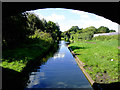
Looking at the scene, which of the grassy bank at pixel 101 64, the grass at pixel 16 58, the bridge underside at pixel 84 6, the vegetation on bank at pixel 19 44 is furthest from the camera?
the vegetation on bank at pixel 19 44

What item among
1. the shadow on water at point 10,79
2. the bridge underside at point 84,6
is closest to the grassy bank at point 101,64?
the bridge underside at point 84,6

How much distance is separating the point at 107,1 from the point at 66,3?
1115 millimetres

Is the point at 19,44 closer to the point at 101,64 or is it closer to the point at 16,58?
the point at 16,58

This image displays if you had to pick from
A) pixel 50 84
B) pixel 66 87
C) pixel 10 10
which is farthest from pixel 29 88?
pixel 10 10

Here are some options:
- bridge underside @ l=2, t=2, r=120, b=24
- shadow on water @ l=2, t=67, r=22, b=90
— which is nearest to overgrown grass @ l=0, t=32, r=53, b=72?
shadow on water @ l=2, t=67, r=22, b=90

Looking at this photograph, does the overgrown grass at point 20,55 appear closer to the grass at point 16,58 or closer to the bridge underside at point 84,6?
the grass at point 16,58

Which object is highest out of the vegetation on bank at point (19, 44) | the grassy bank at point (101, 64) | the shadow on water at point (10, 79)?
the vegetation on bank at point (19, 44)

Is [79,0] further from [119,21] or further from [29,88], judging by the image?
[29,88]

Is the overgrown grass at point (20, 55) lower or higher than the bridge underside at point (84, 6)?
lower

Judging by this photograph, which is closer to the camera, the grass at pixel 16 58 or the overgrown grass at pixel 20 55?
the grass at pixel 16 58

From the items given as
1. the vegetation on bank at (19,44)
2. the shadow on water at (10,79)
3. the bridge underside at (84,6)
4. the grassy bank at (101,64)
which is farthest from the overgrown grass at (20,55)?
the bridge underside at (84,6)

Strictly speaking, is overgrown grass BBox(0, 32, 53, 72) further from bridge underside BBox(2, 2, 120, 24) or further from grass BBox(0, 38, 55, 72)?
bridge underside BBox(2, 2, 120, 24)

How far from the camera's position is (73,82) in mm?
8211

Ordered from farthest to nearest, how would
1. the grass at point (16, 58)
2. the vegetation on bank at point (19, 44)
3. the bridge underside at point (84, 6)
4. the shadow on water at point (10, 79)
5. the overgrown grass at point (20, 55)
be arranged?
1. the vegetation on bank at point (19, 44)
2. the overgrown grass at point (20, 55)
3. the grass at point (16, 58)
4. the shadow on water at point (10, 79)
5. the bridge underside at point (84, 6)
